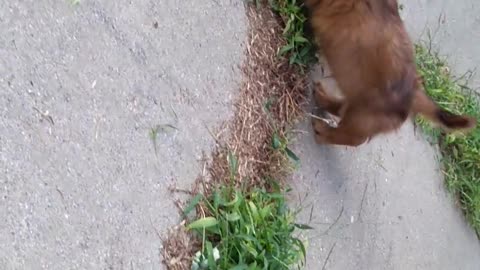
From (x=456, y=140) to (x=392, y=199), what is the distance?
2.35 ft

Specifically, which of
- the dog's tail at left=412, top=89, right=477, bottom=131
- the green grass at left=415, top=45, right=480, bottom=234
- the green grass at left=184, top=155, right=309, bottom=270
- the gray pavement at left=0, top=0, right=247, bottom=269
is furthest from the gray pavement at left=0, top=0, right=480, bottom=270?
the green grass at left=415, top=45, right=480, bottom=234

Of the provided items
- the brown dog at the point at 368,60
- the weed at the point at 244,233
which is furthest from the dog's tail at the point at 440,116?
the weed at the point at 244,233

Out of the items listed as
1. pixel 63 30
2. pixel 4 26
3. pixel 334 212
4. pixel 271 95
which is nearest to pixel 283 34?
pixel 271 95

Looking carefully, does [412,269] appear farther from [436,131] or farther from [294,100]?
[294,100]

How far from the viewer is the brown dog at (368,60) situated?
257 centimetres

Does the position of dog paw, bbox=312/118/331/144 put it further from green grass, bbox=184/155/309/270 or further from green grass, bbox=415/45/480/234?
green grass, bbox=415/45/480/234

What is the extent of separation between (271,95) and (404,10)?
121 centimetres

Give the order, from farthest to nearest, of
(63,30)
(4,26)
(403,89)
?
(403,89) < (63,30) < (4,26)

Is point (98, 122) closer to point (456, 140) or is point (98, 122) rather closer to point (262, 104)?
point (262, 104)

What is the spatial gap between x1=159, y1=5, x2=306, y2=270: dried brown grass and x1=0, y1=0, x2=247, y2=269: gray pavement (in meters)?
0.08

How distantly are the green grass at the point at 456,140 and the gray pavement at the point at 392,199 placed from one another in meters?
0.07

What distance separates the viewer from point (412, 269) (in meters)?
3.53

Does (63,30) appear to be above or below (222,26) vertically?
above

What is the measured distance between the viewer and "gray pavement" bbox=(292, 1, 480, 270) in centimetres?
299
